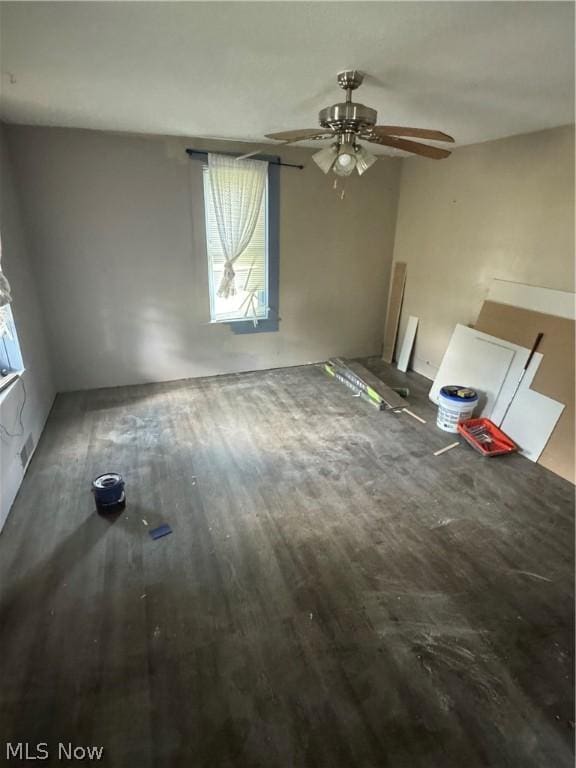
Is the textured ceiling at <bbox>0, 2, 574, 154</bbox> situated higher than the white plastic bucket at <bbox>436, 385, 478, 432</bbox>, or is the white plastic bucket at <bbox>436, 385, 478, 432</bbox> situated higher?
the textured ceiling at <bbox>0, 2, 574, 154</bbox>

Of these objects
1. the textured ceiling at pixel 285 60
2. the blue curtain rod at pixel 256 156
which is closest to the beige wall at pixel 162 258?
the blue curtain rod at pixel 256 156

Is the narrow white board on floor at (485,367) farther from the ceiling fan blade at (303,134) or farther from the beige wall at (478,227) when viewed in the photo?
the ceiling fan blade at (303,134)

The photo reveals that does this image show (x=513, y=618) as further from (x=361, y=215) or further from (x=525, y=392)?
(x=361, y=215)

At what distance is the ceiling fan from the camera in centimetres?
190

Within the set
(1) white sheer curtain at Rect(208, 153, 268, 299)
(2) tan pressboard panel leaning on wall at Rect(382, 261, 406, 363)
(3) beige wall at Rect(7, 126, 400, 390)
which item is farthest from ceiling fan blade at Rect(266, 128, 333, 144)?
(2) tan pressboard panel leaning on wall at Rect(382, 261, 406, 363)

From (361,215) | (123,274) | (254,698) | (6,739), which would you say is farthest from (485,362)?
(6,739)

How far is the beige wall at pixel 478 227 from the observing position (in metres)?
2.94

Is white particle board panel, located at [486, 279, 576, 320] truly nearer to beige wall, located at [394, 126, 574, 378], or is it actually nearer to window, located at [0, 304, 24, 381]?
beige wall, located at [394, 126, 574, 378]

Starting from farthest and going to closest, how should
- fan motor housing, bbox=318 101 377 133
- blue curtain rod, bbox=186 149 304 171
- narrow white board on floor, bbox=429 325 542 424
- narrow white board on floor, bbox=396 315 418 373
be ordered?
narrow white board on floor, bbox=396 315 418 373
blue curtain rod, bbox=186 149 304 171
narrow white board on floor, bbox=429 325 542 424
fan motor housing, bbox=318 101 377 133

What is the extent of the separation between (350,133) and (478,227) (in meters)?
2.16

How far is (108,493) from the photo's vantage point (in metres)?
2.35

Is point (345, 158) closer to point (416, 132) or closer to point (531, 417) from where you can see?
point (416, 132)

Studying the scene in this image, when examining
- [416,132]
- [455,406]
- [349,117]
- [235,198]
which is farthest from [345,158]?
[455,406]

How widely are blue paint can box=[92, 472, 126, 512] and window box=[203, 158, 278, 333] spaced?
7.41ft
